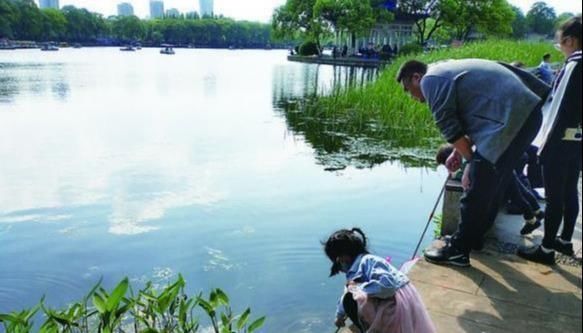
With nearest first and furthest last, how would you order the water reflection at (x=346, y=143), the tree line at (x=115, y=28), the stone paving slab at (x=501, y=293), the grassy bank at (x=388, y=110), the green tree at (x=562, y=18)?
the green tree at (x=562, y=18)
the stone paving slab at (x=501, y=293)
the water reflection at (x=346, y=143)
the grassy bank at (x=388, y=110)
the tree line at (x=115, y=28)

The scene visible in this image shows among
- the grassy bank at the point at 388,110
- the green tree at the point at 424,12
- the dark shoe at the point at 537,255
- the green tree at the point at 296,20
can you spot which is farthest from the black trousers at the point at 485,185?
the green tree at the point at 296,20

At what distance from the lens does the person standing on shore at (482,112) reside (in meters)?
2.63

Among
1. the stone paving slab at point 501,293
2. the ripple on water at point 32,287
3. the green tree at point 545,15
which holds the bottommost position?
the ripple on water at point 32,287

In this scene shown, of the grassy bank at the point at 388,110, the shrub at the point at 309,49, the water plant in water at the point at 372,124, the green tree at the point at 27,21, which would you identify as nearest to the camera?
the water plant in water at the point at 372,124

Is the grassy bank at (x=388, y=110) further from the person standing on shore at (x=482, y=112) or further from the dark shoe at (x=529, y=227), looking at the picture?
the person standing on shore at (x=482, y=112)

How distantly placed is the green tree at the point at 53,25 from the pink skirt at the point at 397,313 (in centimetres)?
7868

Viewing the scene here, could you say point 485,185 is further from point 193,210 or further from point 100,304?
point 193,210

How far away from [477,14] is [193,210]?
3574 centimetres

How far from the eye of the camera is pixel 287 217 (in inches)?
226

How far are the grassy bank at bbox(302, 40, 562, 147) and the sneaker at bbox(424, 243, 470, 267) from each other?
6537 millimetres

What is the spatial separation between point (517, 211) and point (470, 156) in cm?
126

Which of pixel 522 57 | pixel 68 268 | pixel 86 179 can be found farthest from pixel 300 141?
pixel 522 57

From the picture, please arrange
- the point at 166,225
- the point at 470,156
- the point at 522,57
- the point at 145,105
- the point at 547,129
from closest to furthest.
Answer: the point at 547,129 → the point at 470,156 → the point at 166,225 → the point at 522,57 → the point at 145,105

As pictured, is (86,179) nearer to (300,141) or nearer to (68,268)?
(68,268)
